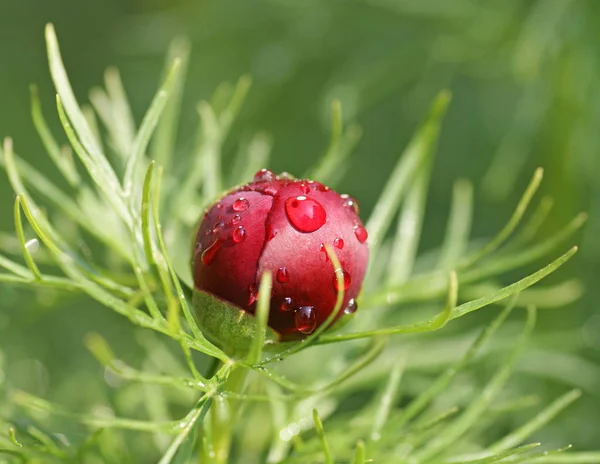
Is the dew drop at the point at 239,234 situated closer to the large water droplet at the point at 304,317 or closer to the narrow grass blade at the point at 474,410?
the large water droplet at the point at 304,317

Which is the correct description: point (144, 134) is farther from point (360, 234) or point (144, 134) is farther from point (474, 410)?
point (474, 410)

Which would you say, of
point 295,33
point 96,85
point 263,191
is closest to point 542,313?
point 295,33

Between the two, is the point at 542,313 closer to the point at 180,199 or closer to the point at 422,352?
the point at 422,352

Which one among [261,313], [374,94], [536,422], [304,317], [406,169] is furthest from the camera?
[374,94]

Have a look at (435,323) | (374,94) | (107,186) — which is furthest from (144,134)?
(374,94)

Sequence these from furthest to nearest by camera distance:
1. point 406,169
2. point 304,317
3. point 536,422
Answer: point 406,169, point 536,422, point 304,317

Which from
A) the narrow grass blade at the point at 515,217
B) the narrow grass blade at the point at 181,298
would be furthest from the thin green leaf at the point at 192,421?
the narrow grass blade at the point at 515,217
